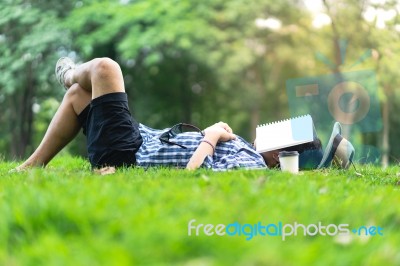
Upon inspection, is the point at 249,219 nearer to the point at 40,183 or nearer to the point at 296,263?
the point at 296,263

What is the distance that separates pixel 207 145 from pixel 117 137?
1.66 feet

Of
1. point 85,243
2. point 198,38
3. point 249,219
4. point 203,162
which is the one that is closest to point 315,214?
point 249,219

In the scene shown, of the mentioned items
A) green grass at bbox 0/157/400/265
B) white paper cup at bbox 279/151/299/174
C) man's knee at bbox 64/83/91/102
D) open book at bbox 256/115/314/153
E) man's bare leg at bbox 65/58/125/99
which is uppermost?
man's bare leg at bbox 65/58/125/99

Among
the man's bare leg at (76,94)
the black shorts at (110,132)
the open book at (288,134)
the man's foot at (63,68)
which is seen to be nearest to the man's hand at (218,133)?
the open book at (288,134)

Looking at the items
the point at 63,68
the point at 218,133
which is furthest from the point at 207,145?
the point at 63,68

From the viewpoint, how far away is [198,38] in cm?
1199

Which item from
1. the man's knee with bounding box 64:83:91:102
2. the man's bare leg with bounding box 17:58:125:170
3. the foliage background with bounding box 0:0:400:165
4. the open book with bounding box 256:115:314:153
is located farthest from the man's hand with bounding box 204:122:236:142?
the foliage background with bounding box 0:0:400:165

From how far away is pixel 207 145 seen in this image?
9.87ft

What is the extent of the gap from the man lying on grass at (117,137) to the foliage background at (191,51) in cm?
750

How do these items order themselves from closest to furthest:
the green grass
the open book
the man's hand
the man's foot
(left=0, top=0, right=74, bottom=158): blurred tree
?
the green grass, the man's hand, the open book, the man's foot, (left=0, top=0, right=74, bottom=158): blurred tree

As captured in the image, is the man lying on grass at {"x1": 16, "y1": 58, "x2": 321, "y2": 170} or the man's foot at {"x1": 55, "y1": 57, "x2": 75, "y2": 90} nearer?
the man lying on grass at {"x1": 16, "y1": 58, "x2": 321, "y2": 170}

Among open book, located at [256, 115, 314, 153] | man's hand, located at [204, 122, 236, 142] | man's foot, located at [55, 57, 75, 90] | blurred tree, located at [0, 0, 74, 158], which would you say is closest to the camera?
man's hand, located at [204, 122, 236, 142]

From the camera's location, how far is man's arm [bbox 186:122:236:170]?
2951 mm

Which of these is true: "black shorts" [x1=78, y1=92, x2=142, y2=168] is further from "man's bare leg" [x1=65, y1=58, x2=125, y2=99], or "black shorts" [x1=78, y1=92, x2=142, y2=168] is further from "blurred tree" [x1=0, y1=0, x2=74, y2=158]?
"blurred tree" [x1=0, y1=0, x2=74, y2=158]
